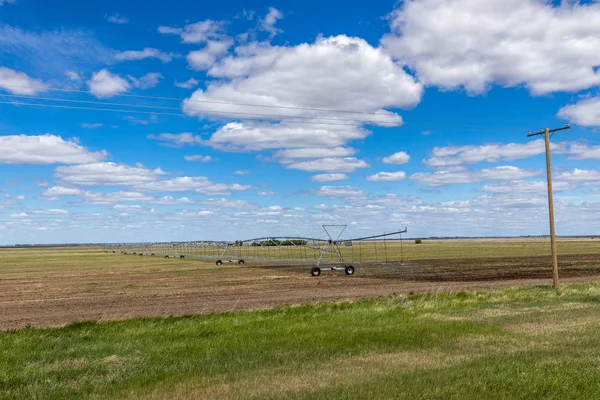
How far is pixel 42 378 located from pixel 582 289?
24038 millimetres

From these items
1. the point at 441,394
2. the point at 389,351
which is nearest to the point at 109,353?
the point at 389,351

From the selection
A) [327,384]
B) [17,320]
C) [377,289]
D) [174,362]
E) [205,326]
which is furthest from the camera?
[377,289]

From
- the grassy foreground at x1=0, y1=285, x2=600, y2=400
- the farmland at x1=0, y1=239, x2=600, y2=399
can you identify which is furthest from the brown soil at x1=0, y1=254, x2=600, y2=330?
the grassy foreground at x1=0, y1=285, x2=600, y2=400

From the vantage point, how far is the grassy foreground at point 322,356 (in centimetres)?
955

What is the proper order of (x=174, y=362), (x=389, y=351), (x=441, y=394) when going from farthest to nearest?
1. (x=389, y=351)
2. (x=174, y=362)
3. (x=441, y=394)

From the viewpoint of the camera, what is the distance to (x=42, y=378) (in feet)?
35.8

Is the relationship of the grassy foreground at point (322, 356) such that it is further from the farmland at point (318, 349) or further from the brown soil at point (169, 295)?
the brown soil at point (169, 295)

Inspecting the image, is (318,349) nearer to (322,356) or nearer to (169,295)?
(322,356)

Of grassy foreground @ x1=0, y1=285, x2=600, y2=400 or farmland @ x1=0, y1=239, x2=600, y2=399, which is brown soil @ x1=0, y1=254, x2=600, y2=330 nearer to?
farmland @ x1=0, y1=239, x2=600, y2=399

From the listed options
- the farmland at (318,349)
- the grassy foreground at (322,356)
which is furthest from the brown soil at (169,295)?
the grassy foreground at (322,356)

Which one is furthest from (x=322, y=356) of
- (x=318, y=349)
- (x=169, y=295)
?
(x=169, y=295)

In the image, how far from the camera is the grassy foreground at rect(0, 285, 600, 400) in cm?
955

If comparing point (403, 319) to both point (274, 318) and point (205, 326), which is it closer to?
point (274, 318)

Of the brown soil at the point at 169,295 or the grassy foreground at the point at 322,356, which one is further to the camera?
the brown soil at the point at 169,295
